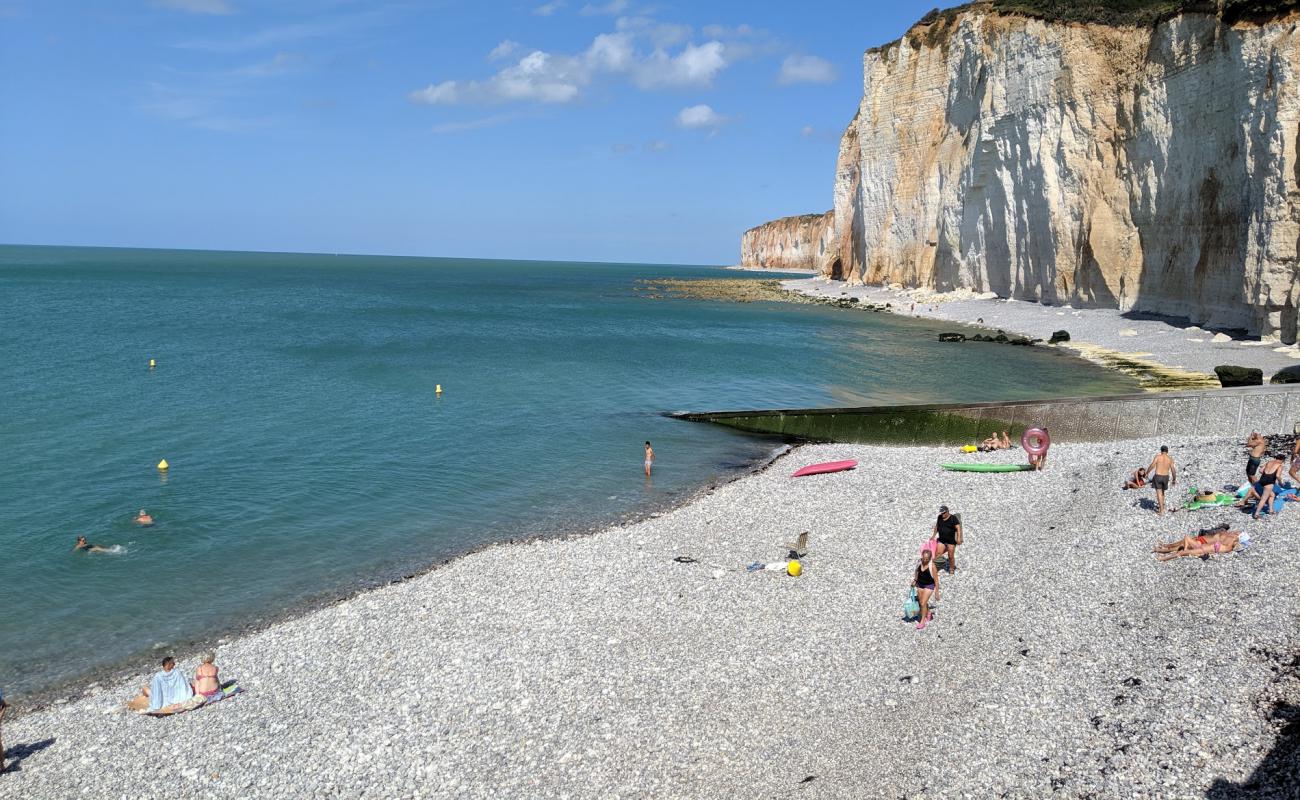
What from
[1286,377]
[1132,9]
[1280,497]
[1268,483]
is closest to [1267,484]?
[1268,483]

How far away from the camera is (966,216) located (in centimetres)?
6444

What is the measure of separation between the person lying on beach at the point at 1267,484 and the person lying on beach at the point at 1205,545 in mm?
1510

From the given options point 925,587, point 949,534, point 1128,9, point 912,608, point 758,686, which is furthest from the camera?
point 1128,9

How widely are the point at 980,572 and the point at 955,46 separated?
59.2 m

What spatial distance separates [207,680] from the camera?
36.1ft

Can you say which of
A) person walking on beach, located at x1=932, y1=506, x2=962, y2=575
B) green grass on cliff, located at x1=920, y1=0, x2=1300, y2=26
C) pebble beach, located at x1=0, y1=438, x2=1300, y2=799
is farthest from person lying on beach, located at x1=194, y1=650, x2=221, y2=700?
green grass on cliff, located at x1=920, y1=0, x2=1300, y2=26

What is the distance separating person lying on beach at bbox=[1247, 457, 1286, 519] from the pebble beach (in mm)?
401

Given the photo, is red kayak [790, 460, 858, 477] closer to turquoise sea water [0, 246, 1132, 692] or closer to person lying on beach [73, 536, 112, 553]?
turquoise sea water [0, 246, 1132, 692]

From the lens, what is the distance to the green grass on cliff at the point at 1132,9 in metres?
34.0

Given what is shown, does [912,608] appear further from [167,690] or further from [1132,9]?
[1132,9]

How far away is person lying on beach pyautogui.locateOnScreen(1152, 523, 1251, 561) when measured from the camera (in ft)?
41.6

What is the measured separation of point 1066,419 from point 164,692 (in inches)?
824

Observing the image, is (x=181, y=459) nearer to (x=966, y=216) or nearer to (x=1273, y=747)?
(x=1273, y=747)

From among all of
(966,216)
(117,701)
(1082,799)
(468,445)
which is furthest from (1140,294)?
(117,701)
